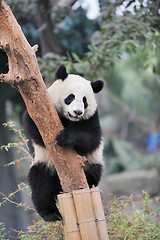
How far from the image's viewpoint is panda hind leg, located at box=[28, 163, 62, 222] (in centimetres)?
276

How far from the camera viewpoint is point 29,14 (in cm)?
526

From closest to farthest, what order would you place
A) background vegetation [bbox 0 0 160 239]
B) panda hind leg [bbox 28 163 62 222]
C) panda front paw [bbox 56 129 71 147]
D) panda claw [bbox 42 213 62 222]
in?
panda front paw [bbox 56 129 71 147], panda claw [bbox 42 213 62 222], panda hind leg [bbox 28 163 62 222], background vegetation [bbox 0 0 160 239]

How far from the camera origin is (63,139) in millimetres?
2201

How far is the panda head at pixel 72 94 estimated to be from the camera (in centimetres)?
247

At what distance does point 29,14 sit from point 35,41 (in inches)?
18.3

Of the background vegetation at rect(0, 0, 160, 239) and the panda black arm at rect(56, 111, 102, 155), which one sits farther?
the background vegetation at rect(0, 0, 160, 239)

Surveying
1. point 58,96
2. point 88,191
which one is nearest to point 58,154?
point 88,191

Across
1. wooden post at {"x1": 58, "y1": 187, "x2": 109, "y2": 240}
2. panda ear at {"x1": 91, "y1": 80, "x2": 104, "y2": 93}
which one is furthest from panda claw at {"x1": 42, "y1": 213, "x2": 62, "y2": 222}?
panda ear at {"x1": 91, "y1": 80, "x2": 104, "y2": 93}

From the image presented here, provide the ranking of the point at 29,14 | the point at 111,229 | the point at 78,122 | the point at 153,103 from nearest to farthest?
the point at 78,122 < the point at 111,229 < the point at 29,14 < the point at 153,103

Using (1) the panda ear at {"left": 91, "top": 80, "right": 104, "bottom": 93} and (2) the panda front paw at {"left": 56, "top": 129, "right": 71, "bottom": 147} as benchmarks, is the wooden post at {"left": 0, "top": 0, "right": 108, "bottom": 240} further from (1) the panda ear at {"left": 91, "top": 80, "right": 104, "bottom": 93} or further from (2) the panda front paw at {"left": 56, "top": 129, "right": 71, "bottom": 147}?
(1) the panda ear at {"left": 91, "top": 80, "right": 104, "bottom": 93}

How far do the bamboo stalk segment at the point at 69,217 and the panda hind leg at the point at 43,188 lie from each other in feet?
1.61

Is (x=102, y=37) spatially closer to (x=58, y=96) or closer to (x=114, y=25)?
(x=114, y=25)

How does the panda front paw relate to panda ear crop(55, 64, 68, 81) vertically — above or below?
below

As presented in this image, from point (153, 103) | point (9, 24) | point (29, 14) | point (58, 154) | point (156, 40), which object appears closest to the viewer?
point (9, 24)
